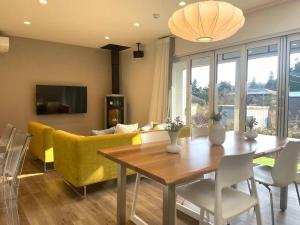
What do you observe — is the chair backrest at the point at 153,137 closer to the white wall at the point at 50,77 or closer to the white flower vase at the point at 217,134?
the white flower vase at the point at 217,134

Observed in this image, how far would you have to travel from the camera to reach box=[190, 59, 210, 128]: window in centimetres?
477

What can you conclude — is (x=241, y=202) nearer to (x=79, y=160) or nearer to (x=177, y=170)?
(x=177, y=170)

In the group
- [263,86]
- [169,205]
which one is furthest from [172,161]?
[263,86]

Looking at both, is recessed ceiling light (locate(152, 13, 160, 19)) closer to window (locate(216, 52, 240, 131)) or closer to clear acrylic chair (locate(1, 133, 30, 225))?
window (locate(216, 52, 240, 131))

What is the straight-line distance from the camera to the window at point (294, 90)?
3.44 metres

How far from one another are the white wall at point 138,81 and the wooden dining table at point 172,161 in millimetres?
3821

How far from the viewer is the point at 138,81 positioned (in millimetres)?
6398

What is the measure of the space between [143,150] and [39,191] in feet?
6.23

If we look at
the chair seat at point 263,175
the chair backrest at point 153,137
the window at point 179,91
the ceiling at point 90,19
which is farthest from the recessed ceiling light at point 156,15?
the chair seat at point 263,175

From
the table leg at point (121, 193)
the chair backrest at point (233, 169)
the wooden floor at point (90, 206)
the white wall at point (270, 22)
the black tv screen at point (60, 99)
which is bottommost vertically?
the wooden floor at point (90, 206)

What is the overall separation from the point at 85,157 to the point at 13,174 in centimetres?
80

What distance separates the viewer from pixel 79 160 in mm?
2766

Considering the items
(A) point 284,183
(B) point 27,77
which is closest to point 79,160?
A: (A) point 284,183

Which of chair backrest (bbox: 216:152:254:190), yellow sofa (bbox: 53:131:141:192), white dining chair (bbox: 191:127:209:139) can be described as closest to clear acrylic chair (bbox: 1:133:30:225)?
yellow sofa (bbox: 53:131:141:192)
